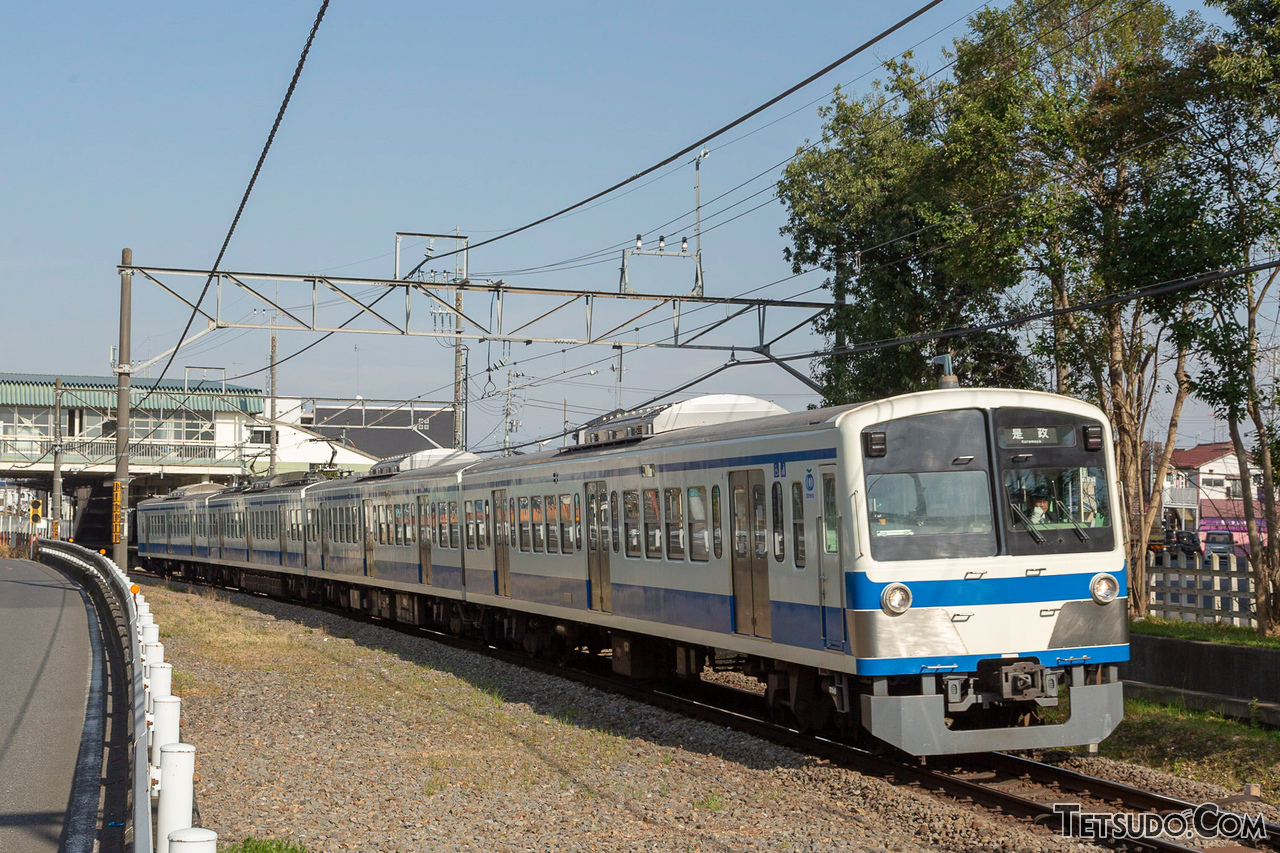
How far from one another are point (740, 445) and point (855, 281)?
44.7ft

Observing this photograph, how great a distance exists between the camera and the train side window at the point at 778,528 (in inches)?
423

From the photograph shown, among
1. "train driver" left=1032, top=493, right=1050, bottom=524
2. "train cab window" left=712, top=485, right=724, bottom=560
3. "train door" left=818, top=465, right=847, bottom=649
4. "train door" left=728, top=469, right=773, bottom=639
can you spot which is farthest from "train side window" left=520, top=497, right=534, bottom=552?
"train driver" left=1032, top=493, right=1050, bottom=524

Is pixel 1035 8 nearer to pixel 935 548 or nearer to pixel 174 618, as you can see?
pixel 935 548

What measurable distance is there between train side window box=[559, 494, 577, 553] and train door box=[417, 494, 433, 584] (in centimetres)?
601

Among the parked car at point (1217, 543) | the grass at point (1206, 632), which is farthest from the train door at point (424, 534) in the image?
the parked car at point (1217, 543)

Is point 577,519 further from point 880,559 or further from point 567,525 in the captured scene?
point 880,559

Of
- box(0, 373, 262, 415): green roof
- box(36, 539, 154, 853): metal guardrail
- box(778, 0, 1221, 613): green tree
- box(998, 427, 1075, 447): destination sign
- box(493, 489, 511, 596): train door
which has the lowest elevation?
box(36, 539, 154, 853): metal guardrail

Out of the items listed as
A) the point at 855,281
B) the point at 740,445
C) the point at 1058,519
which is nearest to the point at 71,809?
the point at 740,445

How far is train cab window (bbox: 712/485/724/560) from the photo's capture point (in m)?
11.9

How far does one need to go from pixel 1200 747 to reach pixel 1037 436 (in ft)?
9.58

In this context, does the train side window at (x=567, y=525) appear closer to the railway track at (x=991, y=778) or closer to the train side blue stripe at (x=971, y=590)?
the railway track at (x=991, y=778)

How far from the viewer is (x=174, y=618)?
23109 millimetres

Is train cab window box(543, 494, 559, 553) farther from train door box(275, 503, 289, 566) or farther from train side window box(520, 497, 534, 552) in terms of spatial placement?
train door box(275, 503, 289, 566)

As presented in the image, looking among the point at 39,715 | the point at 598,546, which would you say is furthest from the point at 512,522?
the point at 39,715
